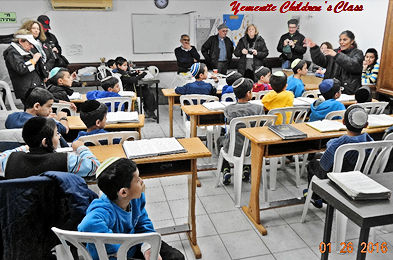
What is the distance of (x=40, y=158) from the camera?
6.05 feet

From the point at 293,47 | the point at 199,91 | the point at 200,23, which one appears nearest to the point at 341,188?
the point at 199,91

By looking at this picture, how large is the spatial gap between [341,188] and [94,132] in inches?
68.8

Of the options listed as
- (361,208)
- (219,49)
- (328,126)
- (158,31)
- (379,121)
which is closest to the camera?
(361,208)

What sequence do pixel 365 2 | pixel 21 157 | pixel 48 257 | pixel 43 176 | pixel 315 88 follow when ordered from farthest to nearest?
1. pixel 365 2
2. pixel 315 88
3. pixel 21 157
4. pixel 48 257
5. pixel 43 176

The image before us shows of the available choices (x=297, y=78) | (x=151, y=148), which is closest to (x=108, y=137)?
(x=151, y=148)

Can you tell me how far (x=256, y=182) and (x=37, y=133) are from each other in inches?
66.7

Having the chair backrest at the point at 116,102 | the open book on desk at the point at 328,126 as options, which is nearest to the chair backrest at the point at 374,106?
the open book on desk at the point at 328,126

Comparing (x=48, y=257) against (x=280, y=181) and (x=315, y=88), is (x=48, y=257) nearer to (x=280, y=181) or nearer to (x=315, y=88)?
(x=280, y=181)

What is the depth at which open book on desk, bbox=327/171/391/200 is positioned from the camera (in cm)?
158

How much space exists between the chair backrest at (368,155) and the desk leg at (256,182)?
0.58m

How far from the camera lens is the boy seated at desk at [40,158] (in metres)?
1.82

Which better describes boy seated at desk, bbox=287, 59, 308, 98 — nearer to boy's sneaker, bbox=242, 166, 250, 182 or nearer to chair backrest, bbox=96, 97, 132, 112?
boy's sneaker, bbox=242, 166, 250, 182

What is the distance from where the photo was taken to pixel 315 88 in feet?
15.9

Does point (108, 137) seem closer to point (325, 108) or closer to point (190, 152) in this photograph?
point (190, 152)
